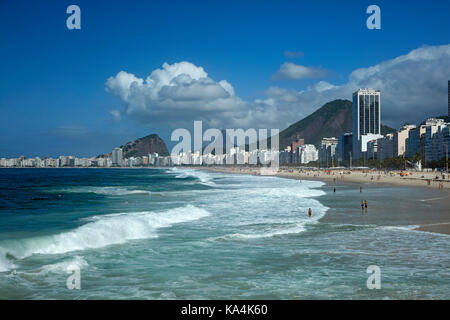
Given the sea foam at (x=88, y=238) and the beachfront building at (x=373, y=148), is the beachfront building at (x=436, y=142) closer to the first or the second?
the beachfront building at (x=373, y=148)

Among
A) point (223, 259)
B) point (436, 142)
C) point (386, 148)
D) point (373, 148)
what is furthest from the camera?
point (373, 148)

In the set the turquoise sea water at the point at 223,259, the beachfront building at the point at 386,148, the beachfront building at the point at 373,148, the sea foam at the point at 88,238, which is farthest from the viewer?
the beachfront building at the point at 373,148

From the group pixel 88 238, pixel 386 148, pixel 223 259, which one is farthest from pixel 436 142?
pixel 88 238

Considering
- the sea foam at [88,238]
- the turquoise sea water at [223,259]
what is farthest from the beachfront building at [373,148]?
the sea foam at [88,238]

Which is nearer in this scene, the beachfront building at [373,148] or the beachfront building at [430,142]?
the beachfront building at [430,142]

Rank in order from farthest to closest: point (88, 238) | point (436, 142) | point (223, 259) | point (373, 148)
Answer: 1. point (373, 148)
2. point (436, 142)
3. point (88, 238)
4. point (223, 259)

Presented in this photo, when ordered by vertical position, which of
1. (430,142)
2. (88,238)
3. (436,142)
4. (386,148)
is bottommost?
(88,238)

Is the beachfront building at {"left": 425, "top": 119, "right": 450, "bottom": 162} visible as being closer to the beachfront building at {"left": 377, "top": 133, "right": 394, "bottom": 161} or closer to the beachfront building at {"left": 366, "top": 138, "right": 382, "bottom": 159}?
the beachfront building at {"left": 377, "top": 133, "right": 394, "bottom": 161}

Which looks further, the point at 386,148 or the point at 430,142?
the point at 386,148

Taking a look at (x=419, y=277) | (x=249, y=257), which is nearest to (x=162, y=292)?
(x=249, y=257)

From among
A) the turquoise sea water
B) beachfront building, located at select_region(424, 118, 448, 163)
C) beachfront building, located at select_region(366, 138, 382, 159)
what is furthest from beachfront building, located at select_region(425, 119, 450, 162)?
the turquoise sea water

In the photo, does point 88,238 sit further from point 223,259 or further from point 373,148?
point 373,148
